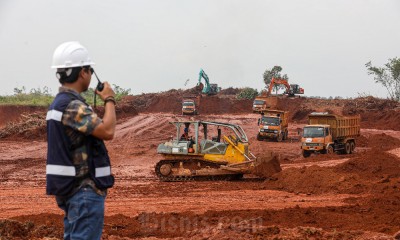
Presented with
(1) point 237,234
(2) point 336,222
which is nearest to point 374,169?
(2) point 336,222

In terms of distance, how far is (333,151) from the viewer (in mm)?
31375

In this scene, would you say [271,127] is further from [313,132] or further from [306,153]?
[313,132]

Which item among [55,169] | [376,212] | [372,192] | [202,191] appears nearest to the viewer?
[55,169]

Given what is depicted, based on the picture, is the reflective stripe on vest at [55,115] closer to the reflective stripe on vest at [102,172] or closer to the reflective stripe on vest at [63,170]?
the reflective stripe on vest at [63,170]

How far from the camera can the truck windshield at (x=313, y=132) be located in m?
30.4

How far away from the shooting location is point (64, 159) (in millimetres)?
4184

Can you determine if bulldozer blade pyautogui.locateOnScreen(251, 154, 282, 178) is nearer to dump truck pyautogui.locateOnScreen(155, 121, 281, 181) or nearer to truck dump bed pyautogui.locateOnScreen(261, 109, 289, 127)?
dump truck pyautogui.locateOnScreen(155, 121, 281, 181)

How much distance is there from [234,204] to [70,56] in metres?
10.0

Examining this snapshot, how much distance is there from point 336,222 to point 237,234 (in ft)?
8.30

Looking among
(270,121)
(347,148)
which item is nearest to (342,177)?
(347,148)

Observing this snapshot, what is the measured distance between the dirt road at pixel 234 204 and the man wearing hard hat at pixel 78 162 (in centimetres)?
447

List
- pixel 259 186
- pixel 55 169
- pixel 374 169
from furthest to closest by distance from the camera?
pixel 374 169
pixel 259 186
pixel 55 169

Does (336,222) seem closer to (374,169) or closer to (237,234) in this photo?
(237,234)

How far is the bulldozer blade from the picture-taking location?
19.1 metres
